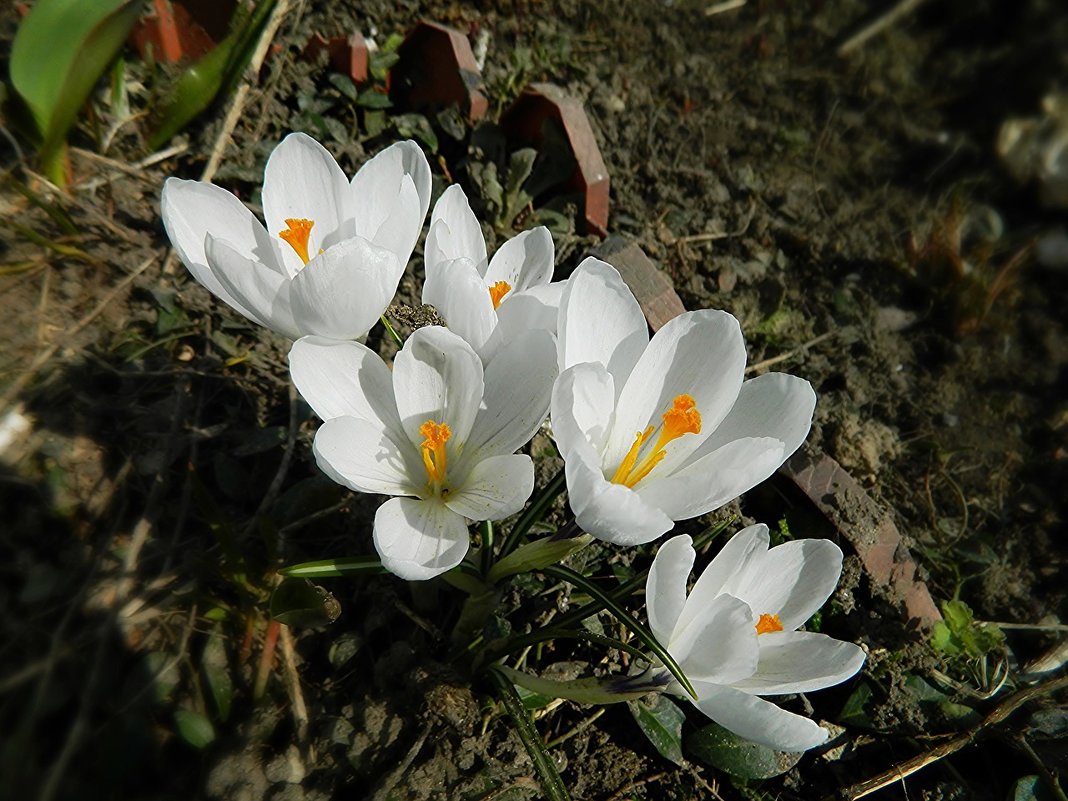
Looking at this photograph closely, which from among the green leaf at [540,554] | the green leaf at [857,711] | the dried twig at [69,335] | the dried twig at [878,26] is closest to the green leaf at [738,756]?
the green leaf at [857,711]

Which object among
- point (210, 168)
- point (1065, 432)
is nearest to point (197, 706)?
point (210, 168)

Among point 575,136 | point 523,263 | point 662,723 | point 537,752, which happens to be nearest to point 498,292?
point 523,263

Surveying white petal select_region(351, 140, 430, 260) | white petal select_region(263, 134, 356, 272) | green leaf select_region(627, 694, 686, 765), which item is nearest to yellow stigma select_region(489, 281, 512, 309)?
white petal select_region(351, 140, 430, 260)

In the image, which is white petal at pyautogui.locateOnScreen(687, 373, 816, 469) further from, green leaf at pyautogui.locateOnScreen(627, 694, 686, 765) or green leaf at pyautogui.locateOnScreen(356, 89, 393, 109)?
green leaf at pyautogui.locateOnScreen(356, 89, 393, 109)

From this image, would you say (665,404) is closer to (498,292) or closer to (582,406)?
(582,406)

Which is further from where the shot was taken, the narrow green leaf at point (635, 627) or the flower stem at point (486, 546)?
the flower stem at point (486, 546)

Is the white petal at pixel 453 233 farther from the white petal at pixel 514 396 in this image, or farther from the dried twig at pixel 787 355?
the dried twig at pixel 787 355
